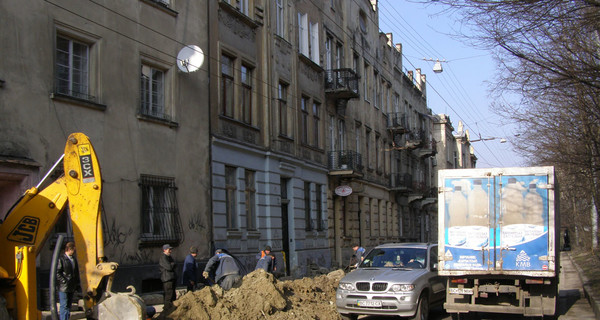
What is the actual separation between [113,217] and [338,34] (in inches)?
784

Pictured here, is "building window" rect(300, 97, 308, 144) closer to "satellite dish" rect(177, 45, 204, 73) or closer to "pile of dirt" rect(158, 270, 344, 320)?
"satellite dish" rect(177, 45, 204, 73)

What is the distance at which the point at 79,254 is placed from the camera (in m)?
7.76

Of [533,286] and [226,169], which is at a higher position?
[226,169]

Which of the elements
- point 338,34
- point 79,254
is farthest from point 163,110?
point 338,34

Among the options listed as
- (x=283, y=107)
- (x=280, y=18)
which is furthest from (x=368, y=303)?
(x=280, y=18)

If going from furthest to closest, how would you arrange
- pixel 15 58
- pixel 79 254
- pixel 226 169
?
pixel 226 169 → pixel 15 58 → pixel 79 254

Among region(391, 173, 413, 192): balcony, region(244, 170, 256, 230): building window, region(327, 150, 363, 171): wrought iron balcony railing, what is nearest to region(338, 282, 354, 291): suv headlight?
region(244, 170, 256, 230): building window

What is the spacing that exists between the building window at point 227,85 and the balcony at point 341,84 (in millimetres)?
9271

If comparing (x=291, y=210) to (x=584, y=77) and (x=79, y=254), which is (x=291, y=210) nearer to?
(x=584, y=77)

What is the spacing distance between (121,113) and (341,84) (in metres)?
15.9

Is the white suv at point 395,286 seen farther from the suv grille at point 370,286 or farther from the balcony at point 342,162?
the balcony at point 342,162

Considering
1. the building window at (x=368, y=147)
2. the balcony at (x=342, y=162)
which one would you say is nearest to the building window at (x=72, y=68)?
the balcony at (x=342, y=162)

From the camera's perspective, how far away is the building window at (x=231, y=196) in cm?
2083

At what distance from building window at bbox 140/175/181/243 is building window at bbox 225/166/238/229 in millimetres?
3087
